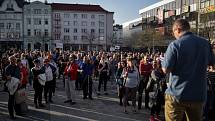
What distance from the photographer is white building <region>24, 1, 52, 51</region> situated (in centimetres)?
10394

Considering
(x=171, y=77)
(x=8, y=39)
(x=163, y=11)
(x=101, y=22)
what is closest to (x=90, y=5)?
(x=101, y=22)

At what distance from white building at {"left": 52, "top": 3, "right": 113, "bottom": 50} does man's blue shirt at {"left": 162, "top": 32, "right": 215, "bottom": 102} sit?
10493 centimetres

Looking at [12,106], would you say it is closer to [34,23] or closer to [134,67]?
[134,67]

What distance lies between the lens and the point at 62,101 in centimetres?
1434

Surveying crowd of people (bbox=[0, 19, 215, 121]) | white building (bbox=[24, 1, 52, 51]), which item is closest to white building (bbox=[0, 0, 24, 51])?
white building (bbox=[24, 1, 52, 51])

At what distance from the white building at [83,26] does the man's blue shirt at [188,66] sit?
344 ft

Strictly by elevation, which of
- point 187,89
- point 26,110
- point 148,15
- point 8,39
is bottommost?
point 26,110

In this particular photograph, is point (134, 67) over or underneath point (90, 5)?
underneath

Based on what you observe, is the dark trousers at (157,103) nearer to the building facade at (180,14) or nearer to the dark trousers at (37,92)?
the dark trousers at (37,92)

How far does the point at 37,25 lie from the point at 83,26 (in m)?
14.8

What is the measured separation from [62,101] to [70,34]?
99.6m

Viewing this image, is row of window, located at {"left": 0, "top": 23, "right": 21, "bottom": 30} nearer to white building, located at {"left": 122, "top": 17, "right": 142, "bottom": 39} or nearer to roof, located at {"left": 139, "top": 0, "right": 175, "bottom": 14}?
white building, located at {"left": 122, "top": 17, "right": 142, "bottom": 39}

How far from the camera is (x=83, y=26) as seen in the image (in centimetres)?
11394

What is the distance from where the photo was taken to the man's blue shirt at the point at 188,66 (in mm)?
4973
